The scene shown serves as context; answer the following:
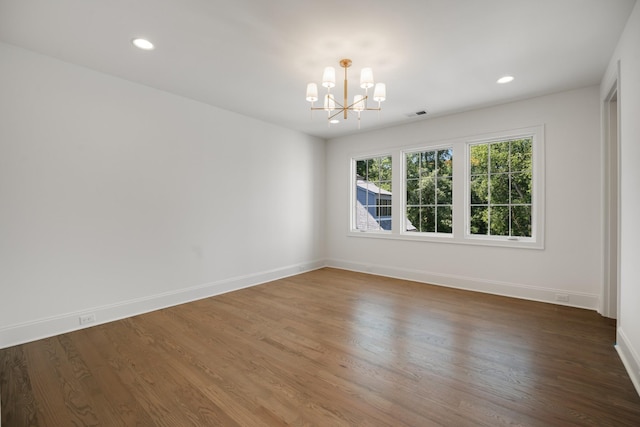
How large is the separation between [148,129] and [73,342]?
2.43 metres

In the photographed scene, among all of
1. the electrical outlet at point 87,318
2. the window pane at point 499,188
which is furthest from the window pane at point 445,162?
the electrical outlet at point 87,318

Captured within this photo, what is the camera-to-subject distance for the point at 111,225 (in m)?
3.27

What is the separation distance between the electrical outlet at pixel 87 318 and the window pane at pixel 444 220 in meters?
4.93

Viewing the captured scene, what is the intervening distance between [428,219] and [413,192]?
57 centimetres

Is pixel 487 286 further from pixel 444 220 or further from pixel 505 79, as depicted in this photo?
pixel 505 79

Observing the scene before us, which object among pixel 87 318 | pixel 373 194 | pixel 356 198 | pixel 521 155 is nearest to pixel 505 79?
pixel 521 155

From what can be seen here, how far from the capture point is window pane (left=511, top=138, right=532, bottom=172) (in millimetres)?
4131

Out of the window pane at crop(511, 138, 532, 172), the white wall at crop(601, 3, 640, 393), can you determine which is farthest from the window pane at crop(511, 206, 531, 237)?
the white wall at crop(601, 3, 640, 393)

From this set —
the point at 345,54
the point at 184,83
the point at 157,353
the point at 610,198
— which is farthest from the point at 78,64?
the point at 610,198

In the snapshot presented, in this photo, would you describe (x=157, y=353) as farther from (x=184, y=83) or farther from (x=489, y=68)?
(x=489, y=68)

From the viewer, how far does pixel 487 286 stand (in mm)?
4312

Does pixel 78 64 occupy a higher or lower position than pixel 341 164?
higher

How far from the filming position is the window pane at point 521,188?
4.14 metres

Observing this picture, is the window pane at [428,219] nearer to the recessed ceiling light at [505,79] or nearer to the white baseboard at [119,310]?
the recessed ceiling light at [505,79]
